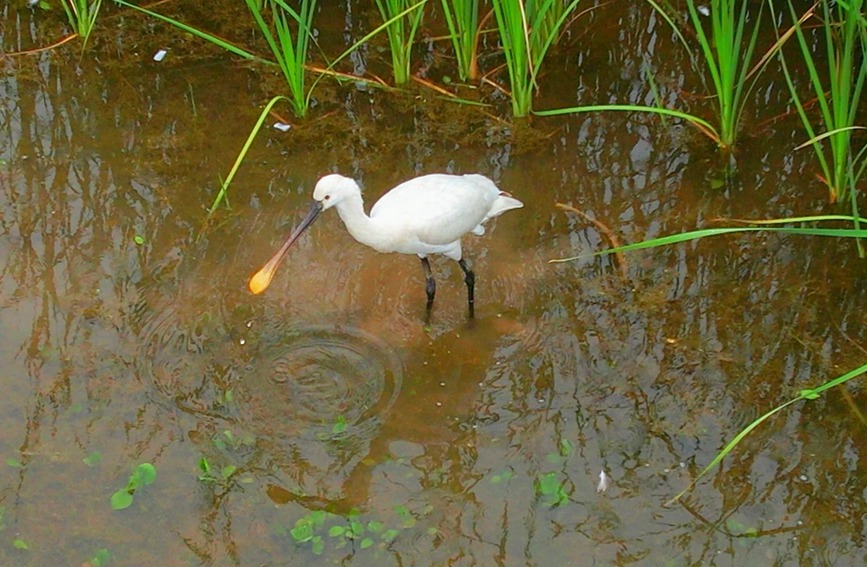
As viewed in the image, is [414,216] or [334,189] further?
[414,216]

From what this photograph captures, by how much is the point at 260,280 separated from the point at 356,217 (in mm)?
531

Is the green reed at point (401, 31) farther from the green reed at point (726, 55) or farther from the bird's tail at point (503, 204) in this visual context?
the green reed at point (726, 55)

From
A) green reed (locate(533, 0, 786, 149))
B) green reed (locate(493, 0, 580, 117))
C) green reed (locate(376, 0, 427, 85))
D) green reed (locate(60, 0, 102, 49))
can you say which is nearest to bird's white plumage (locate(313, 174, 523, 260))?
green reed (locate(533, 0, 786, 149))

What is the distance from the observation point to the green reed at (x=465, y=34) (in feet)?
16.8

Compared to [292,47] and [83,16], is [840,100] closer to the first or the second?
[292,47]

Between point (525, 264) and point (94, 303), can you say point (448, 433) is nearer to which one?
point (525, 264)

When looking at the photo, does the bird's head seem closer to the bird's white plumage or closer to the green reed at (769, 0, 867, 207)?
the bird's white plumage

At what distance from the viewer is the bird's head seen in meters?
3.99

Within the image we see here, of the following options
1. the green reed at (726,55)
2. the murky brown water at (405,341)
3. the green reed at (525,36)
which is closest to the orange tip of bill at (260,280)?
the murky brown water at (405,341)

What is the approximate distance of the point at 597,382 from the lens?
→ 13.6ft

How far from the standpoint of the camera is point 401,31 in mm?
5250

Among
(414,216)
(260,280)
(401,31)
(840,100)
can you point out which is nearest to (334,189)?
(414,216)

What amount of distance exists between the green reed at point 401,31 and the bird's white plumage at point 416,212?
959 millimetres

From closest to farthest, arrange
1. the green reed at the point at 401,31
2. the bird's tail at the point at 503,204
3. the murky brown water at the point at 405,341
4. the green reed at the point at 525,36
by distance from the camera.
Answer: the murky brown water at the point at 405,341 → the bird's tail at the point at 503,204 → the green reed at the point at 525,36 → the green reed at the point at 401,31
